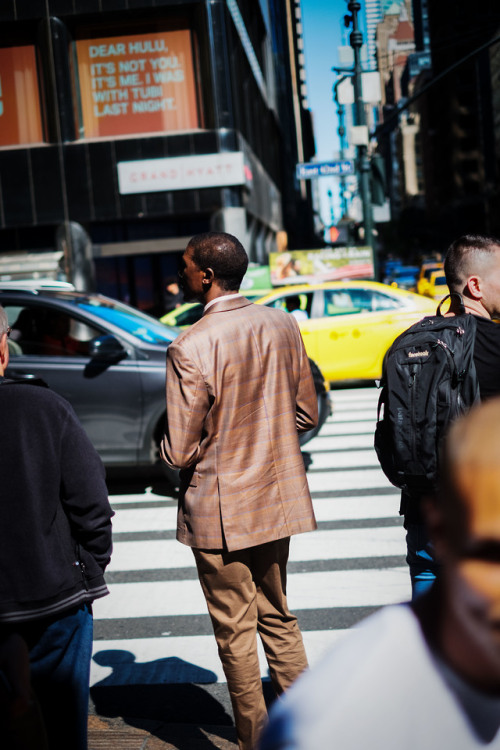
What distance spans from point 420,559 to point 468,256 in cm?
108

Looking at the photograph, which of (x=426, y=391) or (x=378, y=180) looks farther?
(x=378, y=180)

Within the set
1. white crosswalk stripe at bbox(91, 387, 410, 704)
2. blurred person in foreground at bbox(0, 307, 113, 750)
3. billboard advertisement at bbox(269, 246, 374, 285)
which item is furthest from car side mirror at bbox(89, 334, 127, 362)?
billboard advertisement at bbox(269, 246, 374, 285)

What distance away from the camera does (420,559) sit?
2.92 meters

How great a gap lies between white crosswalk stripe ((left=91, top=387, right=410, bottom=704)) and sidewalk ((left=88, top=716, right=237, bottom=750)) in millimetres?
556

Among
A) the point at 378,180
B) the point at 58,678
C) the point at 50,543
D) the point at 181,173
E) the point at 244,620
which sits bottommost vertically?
the point at 244,620

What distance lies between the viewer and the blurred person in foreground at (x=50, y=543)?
2371 millimetres

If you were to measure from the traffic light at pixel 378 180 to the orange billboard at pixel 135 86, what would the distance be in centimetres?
440

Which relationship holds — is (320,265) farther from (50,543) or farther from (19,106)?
(50,543)

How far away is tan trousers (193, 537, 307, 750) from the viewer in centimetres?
303

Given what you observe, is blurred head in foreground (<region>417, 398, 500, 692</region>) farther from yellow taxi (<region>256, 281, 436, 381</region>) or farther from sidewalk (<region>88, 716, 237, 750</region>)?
yellow taxi (<region>256, 281, 436, 381</region>)

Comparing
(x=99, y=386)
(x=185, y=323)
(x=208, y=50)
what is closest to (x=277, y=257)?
(x=208, y=50)

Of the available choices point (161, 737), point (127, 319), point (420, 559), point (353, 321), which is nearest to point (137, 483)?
point (127, 319)

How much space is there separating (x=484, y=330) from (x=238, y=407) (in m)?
0.90

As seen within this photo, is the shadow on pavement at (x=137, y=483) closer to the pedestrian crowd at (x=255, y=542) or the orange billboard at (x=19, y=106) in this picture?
the pedestrian crowd at (x=255, y=542)
